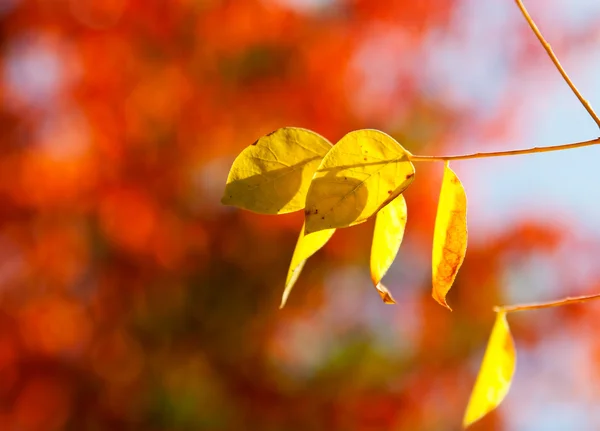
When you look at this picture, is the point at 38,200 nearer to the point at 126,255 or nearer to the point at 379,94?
the point at 126,255

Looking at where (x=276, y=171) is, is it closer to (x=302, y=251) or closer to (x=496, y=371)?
(x=302, y=251)

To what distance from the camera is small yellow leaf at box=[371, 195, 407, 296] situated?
11.8 inches

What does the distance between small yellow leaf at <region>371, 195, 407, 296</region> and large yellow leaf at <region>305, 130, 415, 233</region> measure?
1.0 inches

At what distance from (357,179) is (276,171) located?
4cm

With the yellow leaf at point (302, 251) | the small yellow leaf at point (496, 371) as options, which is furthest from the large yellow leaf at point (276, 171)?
the small yellow leaf at point (496, 371)

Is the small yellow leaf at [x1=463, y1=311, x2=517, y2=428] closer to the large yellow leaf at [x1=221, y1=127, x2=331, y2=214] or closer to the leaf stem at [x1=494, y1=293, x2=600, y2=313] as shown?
the leaf stem at [x1=494, y1=293, x2=600, y2=313]

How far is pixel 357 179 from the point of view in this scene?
0.28 m

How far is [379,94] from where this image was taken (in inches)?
124

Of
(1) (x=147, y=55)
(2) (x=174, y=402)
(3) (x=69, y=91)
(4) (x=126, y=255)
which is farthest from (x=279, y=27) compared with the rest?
(2) (x=174, y=402)

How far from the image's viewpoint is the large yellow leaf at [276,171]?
30 cm

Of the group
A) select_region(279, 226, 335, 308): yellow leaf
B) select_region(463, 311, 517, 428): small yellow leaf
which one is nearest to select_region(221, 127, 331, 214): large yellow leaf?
select_region(279, 226, 335, 308): yellow leaf

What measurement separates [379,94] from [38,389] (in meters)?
1.98

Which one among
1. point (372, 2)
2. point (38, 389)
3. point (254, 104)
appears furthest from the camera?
point (372, 2)

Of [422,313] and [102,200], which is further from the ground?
[102,200]
